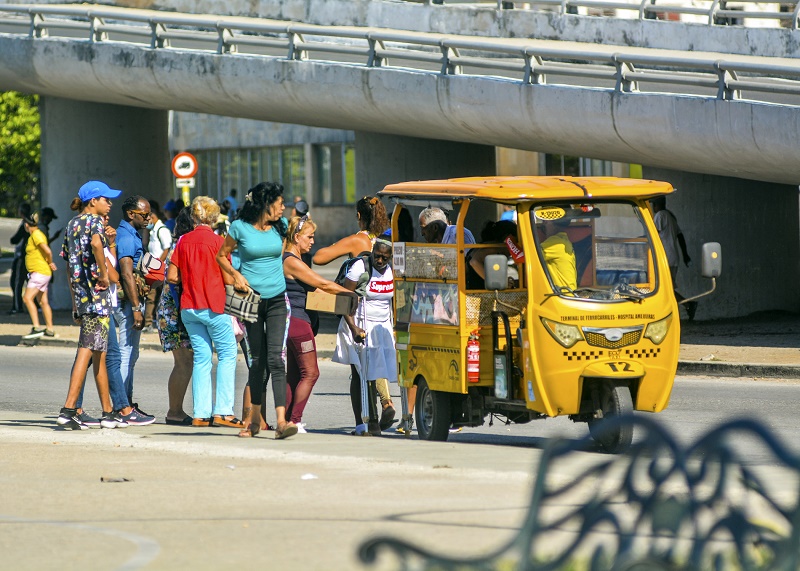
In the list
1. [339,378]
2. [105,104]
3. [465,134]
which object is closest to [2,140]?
[105,104]

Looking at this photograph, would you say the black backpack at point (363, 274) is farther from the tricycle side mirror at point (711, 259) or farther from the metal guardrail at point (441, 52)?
the metal guardrail at point (441, 52)

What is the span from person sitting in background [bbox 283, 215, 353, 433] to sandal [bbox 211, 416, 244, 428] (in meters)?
0.54

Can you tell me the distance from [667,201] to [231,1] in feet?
29.8

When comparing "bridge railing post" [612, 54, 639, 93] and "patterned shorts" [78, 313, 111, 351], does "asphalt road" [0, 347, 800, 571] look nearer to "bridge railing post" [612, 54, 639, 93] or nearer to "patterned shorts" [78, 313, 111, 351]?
"patterned shorts" [78, 313, 111, 351]

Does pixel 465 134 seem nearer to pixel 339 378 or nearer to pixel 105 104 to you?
pixel 339 378

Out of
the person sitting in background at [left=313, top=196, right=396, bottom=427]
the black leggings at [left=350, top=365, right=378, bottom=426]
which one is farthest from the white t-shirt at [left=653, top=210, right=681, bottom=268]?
the black leggings at [left=350, top=365, right=378, bottom=426]

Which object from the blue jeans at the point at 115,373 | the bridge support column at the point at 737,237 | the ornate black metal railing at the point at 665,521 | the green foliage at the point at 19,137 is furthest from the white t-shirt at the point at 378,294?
the green foliage at the point at 19,137

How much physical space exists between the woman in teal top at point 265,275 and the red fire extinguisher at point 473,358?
131 centimetres

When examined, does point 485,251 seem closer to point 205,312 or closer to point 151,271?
point 205,312

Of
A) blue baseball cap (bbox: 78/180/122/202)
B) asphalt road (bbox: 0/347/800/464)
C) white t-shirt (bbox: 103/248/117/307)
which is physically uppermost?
blue baseball cap (bbox: 78/180/122/202)

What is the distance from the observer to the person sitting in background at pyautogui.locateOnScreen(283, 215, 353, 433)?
1091 cm

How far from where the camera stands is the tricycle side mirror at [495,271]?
991 cm

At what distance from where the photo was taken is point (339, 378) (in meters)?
16.3

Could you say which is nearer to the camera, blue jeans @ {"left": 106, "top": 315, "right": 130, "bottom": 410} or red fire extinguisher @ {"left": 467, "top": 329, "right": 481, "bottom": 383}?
red fire extinguisher @ {"left": 467, "top": 329, "right": 481, "bottom": 383}
